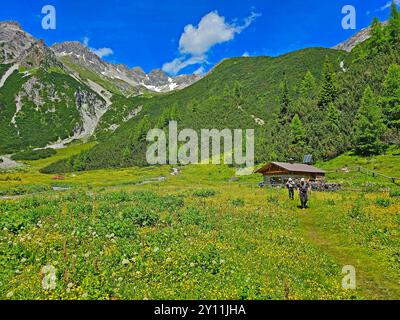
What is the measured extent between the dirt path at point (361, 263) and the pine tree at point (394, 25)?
127 m

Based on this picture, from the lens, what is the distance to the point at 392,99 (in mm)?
84188

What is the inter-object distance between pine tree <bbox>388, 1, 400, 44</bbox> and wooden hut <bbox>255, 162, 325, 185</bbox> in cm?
8694

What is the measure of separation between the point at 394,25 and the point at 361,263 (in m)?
136

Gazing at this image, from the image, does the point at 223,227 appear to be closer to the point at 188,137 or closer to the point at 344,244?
the point at 344,244

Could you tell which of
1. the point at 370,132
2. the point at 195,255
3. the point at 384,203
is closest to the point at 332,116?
the point at 370,132

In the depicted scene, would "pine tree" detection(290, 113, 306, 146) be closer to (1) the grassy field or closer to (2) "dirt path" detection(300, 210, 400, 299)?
(1) the grassy field

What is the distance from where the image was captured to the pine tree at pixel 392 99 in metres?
83.6

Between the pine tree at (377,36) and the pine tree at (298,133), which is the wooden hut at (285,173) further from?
the pine tree at (377,36)

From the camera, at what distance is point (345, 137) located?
89.4 meters

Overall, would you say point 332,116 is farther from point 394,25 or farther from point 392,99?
point 394,25

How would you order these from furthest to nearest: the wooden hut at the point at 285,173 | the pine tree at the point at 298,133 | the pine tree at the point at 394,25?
the pine tree at the point at 394,25, the pine tree at the point at 298,133, the wooden hut at the point at 285,173

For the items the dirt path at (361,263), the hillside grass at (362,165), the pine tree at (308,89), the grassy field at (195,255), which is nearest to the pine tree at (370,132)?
the hillside grass at (362,165)
